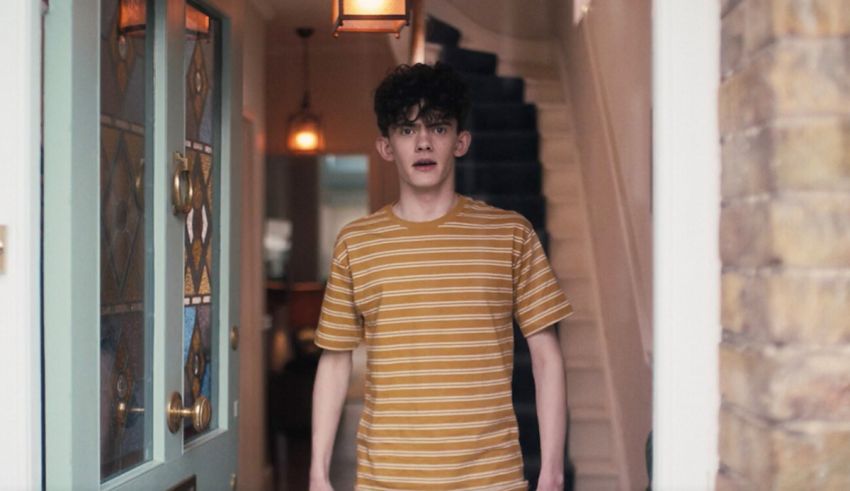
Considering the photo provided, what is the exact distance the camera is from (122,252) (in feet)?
6.70

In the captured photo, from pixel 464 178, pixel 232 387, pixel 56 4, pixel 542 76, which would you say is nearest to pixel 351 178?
pixel 542 76

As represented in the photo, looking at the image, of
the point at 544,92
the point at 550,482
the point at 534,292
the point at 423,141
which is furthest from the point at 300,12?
the point at 550,482

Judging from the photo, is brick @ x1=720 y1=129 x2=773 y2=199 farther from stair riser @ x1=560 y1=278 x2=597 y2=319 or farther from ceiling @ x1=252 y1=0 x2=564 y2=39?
ceiling @ x1=252 y1=0 x2=564 y2=39

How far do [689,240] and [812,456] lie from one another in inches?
13.7

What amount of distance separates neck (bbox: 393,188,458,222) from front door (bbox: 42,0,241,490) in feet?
1.67

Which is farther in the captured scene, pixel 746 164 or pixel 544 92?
pixel 544 92

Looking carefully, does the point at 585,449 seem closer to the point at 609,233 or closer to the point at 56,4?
the point at 609,233

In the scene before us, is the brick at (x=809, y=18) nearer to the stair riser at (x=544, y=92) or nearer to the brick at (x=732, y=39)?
the brick at (x=732, y=39)

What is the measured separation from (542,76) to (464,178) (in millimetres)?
1442

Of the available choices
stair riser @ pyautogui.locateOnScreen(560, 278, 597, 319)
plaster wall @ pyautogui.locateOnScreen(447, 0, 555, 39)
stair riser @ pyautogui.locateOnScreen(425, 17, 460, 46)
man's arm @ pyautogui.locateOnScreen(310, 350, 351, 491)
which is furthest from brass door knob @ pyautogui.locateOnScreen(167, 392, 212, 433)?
plaster wall @ pyautogui.locateOnScreen(447, 0, 555, 39)

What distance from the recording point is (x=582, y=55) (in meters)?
5.00

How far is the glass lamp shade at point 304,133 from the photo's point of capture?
23.9ft

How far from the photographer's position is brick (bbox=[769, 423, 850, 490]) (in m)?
1.20

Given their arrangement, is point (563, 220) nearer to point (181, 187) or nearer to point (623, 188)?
point (623, 188)
